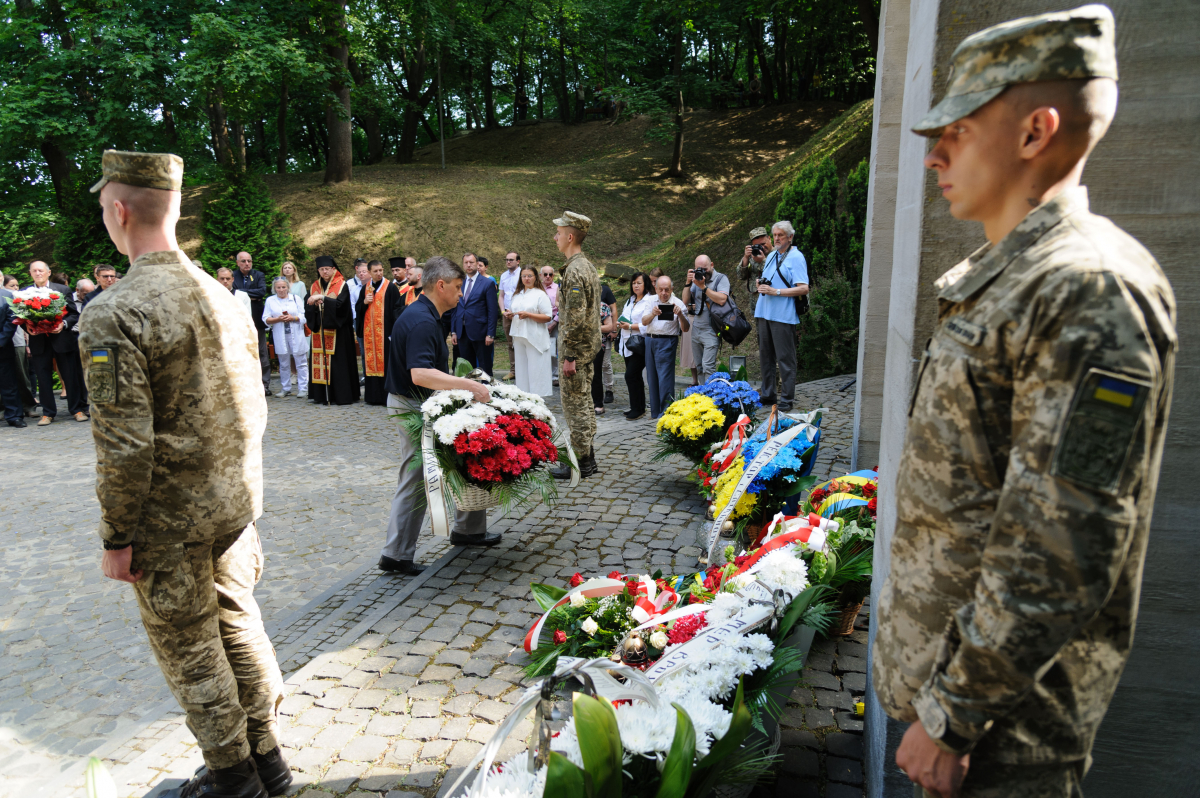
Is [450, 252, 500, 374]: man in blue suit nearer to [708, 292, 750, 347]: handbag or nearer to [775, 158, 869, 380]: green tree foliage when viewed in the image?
[708, 292, 750, 347]: handbag

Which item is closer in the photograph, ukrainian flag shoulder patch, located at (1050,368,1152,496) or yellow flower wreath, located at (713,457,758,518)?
ukrainian flag shoulder patch, located at (1050,368,1152,496)

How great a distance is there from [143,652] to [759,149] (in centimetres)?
2880

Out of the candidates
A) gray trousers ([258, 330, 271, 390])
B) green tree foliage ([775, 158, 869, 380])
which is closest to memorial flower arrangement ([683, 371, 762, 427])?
green tree foliage ([775, 158, 869, 380])

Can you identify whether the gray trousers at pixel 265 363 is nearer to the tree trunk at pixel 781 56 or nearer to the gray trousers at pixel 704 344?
the gray trousers at pixel 704 344

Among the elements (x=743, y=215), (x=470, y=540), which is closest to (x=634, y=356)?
(x=470, y=540)

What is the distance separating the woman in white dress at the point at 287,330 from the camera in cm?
1227

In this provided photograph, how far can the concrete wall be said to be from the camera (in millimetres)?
1919

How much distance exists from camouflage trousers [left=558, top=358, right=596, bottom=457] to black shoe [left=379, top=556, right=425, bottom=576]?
7.88ft

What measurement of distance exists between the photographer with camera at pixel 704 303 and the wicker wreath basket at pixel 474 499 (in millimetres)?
5345

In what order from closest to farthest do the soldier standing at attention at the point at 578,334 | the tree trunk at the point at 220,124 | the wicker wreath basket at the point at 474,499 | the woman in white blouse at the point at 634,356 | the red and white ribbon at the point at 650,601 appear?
1. the red and white ribbon at the point at 650,601
2. the wicker wreath basket at the point at 474,499
3. the soldier standing at attention at the point at 578,334
4. the woman in white blouse at the point at 634,356
5. the tree trunk at the point at 220,124

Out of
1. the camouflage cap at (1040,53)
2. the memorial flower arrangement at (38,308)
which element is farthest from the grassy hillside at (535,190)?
the camouflage cap at (1040,53)

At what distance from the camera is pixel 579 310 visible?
7027mm

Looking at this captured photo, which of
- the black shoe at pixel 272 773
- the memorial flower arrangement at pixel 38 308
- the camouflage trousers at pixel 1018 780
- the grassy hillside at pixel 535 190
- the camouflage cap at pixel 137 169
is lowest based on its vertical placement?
the black shoe at pixel 272 773

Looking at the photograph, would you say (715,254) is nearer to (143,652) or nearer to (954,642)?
(143,652)
